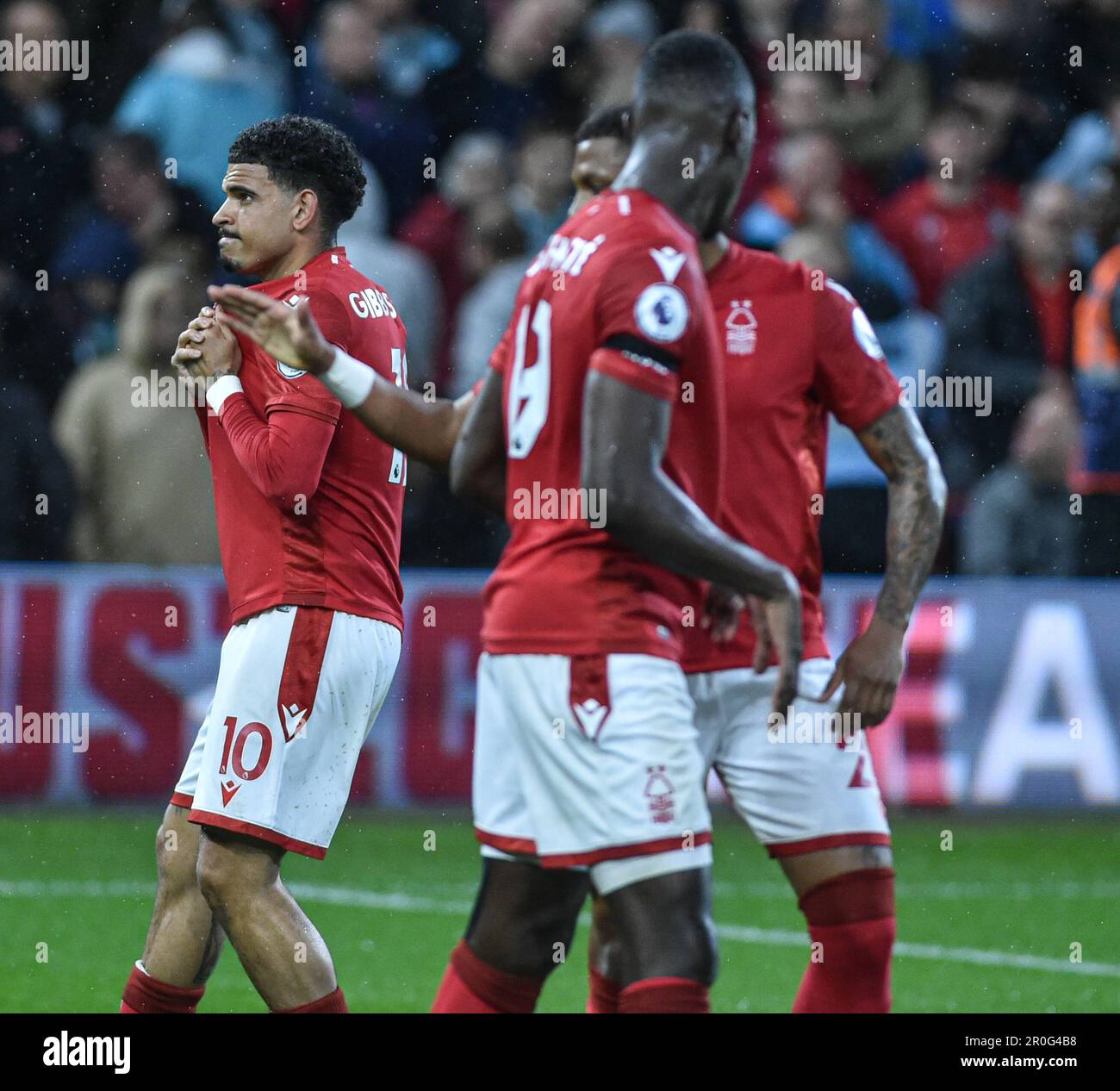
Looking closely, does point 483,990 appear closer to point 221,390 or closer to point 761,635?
point 761,635

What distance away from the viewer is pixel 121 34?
34.3 feet

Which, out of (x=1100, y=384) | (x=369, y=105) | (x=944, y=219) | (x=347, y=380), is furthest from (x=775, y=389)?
(x=944, y=219)

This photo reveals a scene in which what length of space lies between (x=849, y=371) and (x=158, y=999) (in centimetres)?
211

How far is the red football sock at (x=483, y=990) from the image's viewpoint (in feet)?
11.7

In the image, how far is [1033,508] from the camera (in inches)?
381

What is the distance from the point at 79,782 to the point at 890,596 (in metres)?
5.66

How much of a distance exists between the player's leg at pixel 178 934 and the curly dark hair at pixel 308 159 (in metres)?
1.29

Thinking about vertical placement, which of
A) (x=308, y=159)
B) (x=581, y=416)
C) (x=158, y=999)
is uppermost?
Result: (x=308, y=159)

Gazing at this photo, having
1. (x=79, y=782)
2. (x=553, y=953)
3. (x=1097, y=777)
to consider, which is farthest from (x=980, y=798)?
(x=553, y=953)

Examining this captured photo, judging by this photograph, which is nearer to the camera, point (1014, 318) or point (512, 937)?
point (512, 937)

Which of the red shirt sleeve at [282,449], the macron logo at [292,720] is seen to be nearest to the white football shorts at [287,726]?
the macron logo at [292,720]

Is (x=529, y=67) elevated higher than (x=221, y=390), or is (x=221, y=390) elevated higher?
(x=529, y=67)

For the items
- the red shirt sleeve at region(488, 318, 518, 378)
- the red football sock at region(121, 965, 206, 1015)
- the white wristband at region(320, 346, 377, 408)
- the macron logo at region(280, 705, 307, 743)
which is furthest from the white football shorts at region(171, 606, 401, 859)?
the red shirt sleeve at region(488, 318, 518, 378)

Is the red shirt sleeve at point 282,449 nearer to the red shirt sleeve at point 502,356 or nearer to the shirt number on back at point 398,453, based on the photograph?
the shirt number on back at point 398,453
